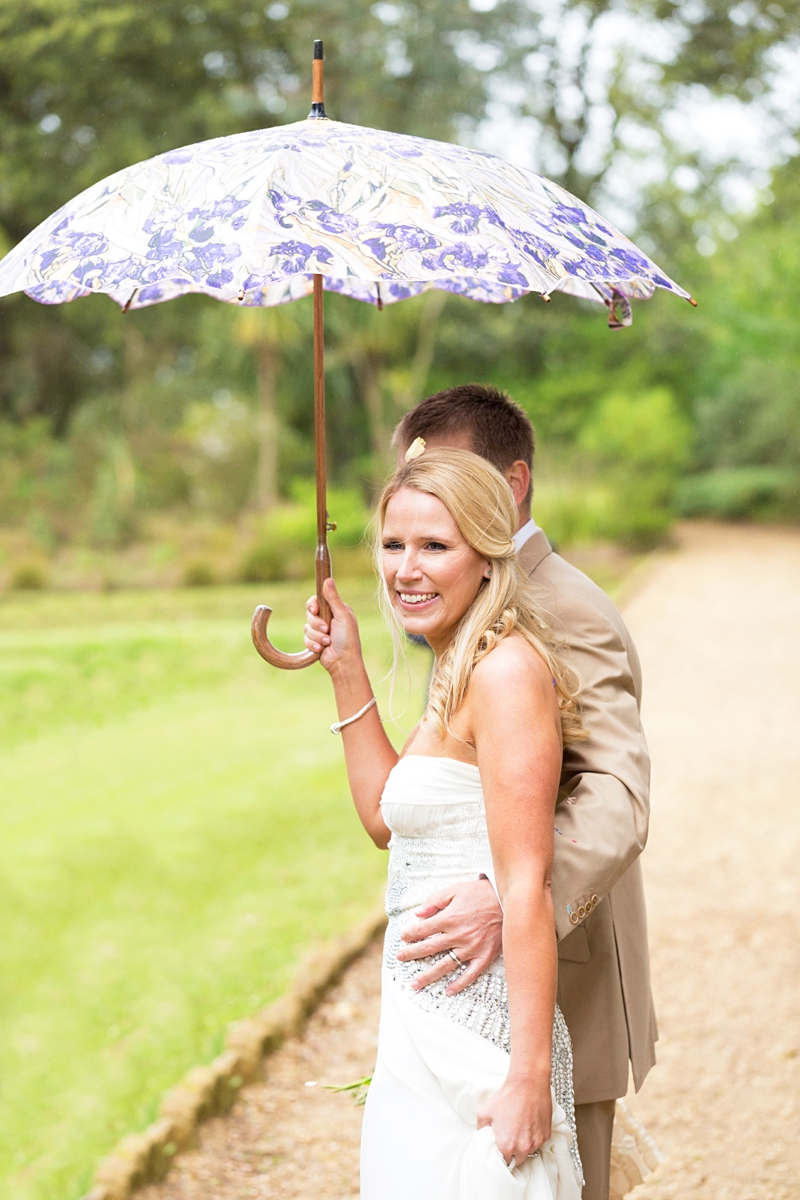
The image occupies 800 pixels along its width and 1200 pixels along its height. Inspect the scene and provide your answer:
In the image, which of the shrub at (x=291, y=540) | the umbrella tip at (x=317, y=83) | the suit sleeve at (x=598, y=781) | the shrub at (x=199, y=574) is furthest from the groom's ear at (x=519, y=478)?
the shrub at (x=199, y=574)

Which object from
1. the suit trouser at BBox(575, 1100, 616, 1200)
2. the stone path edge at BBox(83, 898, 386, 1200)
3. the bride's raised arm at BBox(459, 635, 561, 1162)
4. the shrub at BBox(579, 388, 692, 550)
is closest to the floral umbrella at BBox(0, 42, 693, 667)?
the bride's raised arm at BBox(459, 635, 561, 1162)

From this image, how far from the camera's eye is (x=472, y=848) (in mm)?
1839

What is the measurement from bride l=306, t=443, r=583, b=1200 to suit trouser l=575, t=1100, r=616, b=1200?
1.09 feet

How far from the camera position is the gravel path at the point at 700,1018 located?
12.2ft

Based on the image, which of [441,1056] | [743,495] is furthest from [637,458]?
[441,1056]

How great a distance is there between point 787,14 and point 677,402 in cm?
1690

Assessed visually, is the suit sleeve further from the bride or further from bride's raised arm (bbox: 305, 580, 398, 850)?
bride's raised arm (bbox: 305, 580, 398, 850)

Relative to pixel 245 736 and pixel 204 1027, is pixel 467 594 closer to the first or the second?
pixel 204 1027

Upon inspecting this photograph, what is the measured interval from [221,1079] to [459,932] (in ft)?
8.93

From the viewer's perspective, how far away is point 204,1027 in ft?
16.3

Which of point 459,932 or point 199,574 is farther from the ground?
point 459,932

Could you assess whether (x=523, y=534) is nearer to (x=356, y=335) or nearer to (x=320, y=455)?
(x=320, y=455)

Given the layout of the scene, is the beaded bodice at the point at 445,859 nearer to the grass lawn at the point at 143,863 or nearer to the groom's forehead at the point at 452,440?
the grass lawn at the point at 143,863

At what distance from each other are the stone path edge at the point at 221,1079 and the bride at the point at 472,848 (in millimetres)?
2113
